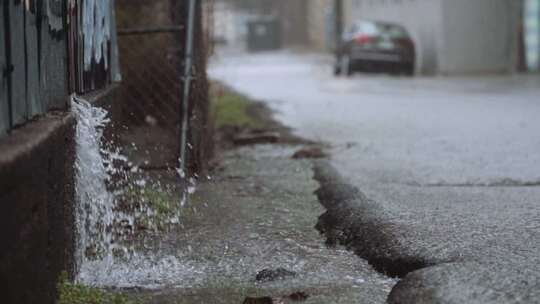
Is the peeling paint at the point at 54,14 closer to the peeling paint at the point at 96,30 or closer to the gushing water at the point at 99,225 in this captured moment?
the gushing water at the point at 99,225

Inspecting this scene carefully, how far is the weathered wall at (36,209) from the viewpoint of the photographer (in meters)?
2.90

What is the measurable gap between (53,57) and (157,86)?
14.5ft

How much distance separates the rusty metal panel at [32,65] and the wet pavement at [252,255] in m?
0.88

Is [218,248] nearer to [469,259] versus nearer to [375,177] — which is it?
[469,259]

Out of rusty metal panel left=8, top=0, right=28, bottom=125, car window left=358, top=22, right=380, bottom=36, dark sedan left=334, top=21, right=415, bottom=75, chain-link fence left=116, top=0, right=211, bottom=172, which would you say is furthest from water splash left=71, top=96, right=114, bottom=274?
car window left=358, top=22, right=380, bottom=36

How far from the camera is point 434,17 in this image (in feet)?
88.0

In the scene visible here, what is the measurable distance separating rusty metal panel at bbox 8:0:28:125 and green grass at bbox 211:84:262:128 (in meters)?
6.41

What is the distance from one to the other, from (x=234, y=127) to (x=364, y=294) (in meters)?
7.32

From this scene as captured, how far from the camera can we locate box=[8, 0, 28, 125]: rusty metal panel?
11.2 ft

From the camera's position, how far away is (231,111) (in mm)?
13305

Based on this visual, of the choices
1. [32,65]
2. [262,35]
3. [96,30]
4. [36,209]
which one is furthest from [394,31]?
[262,35]

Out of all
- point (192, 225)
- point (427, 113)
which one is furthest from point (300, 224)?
point (427, 113)

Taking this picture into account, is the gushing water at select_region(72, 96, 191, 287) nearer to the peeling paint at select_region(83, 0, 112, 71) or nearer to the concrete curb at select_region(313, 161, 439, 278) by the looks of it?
the peeling paint at select_region(83, 0, 112, 71)

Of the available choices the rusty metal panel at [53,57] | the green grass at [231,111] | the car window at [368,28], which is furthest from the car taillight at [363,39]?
the rusty metal panel at [53,57]
